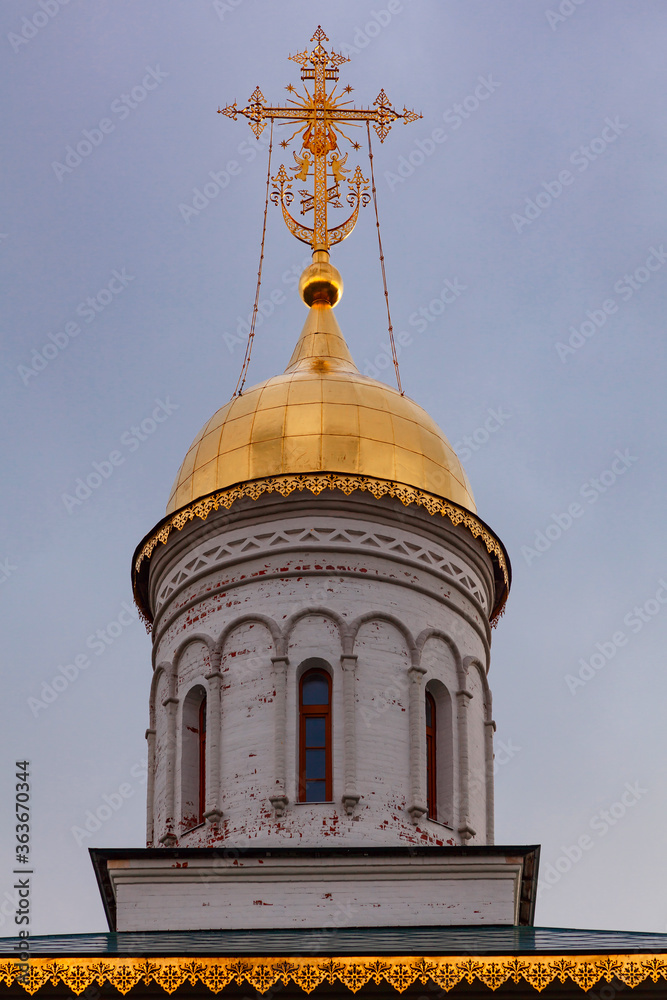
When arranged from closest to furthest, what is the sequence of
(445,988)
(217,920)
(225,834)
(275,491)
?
(445,988), (217,920), (225,834), (275,491)

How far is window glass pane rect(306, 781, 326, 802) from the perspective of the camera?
17.0m

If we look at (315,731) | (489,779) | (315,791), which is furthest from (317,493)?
(489,779)

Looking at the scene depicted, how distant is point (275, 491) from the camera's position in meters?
18.4

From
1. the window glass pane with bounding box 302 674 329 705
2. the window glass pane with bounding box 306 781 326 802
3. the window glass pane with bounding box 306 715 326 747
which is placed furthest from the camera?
the window glass pane with bounding box 302 674 329 705

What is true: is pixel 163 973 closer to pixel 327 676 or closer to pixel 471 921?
pixel 471 921

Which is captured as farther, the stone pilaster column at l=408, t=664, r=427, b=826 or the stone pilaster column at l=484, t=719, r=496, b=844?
the stone pilaster column at l=484, t=719, r=496, b=844

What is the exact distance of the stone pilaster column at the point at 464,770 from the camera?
1744cm

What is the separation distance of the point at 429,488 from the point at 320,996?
247 inches

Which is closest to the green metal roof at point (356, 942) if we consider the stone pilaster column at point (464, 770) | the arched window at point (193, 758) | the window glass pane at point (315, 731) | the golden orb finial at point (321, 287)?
the stone pilaster column at point (464, 770)

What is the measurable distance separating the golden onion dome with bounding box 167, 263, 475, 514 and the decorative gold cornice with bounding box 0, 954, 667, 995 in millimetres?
5888

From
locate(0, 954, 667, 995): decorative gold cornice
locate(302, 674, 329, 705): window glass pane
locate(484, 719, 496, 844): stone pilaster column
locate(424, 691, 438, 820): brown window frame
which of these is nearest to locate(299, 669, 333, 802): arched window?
locate(302, 674, 329, 705): window glass pane

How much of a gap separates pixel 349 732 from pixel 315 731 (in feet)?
1.24

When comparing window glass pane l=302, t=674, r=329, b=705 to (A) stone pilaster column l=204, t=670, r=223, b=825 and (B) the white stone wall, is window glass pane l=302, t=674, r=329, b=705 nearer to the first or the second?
(B) the white stone wall

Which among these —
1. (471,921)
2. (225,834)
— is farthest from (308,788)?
(471,921)
